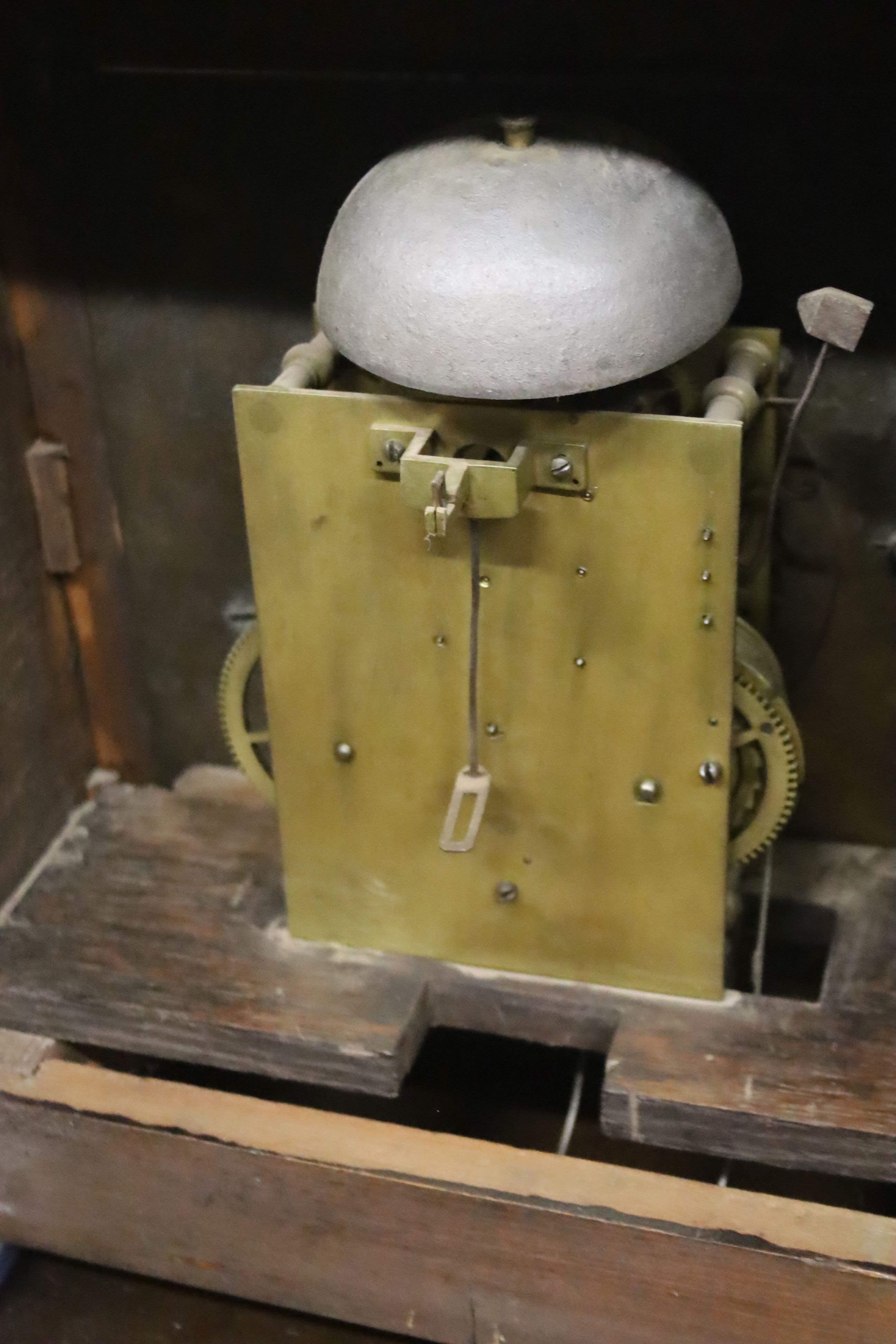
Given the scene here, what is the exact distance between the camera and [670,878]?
4.23ft

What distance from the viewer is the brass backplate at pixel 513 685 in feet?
3.75

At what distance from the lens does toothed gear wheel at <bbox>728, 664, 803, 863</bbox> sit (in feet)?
4.10

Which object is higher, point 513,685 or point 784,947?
point 513,685

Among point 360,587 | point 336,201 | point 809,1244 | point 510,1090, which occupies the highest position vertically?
point 336,201

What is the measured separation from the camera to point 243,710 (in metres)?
1.41

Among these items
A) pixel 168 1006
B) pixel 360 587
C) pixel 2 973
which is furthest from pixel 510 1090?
pixel 360 587

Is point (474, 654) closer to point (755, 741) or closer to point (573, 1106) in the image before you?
point (755, 741)

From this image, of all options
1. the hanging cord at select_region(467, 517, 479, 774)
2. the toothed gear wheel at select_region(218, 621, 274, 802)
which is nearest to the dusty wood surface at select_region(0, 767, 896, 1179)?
the toothed gear wheel at select_region(218, 621, 274, 802)

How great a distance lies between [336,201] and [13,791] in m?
0.65

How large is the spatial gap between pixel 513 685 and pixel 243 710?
298 mm

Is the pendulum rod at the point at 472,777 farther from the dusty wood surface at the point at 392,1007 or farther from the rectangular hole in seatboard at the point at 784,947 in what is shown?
the rectangular hole in seatboard at the point at 784,947

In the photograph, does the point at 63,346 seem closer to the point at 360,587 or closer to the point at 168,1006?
the point at 360,587

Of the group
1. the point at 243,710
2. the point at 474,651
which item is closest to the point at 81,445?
the point at 243,710

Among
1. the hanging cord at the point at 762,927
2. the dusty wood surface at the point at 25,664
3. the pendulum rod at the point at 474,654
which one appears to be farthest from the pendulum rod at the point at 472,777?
the dusty wood surface at the point at 25,664
